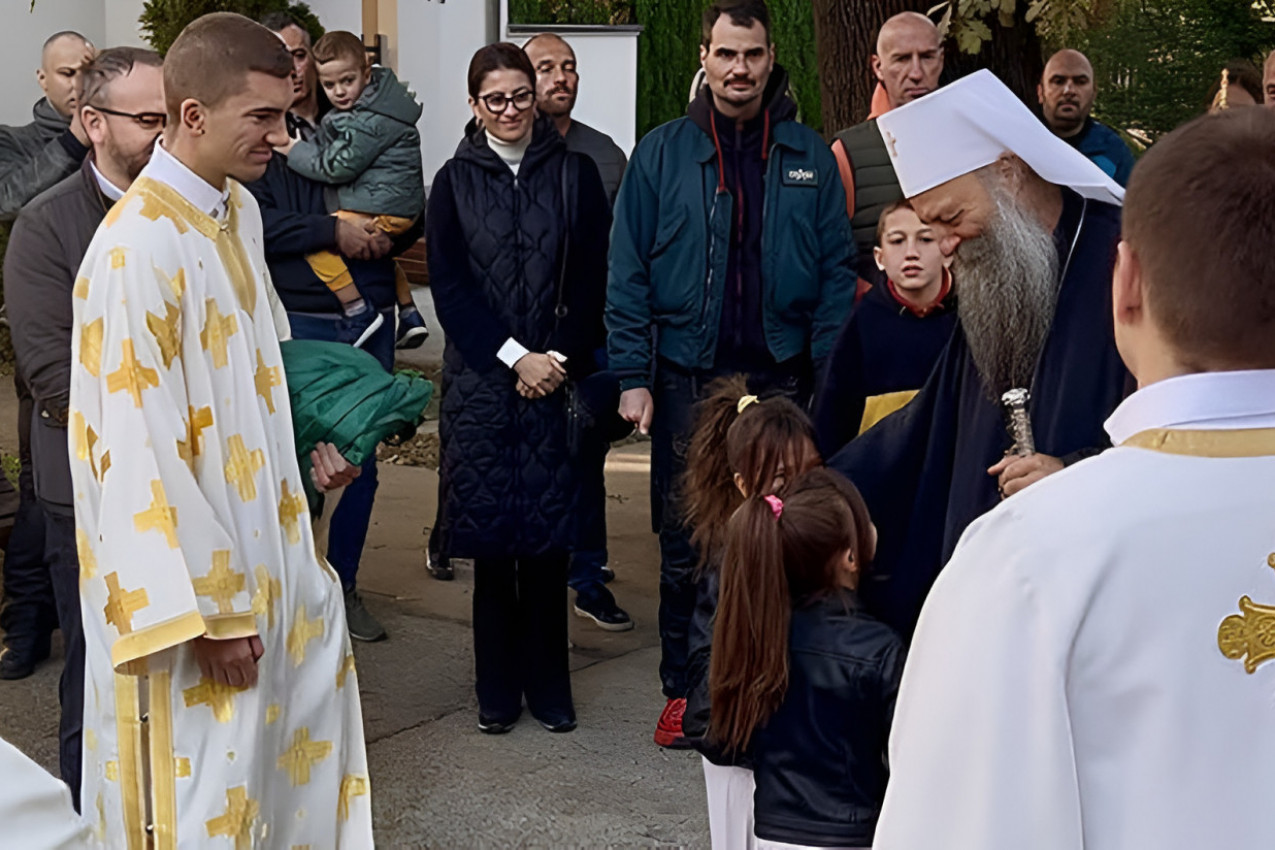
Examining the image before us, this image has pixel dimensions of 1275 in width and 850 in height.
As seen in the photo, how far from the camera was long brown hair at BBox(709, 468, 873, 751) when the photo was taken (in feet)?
11.1

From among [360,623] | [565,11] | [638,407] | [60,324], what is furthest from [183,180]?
[565,11]

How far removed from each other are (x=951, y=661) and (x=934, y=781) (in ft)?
0.39

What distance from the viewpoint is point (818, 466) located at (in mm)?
3764

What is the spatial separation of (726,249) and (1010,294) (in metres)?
2.13

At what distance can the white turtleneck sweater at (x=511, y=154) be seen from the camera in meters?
5.25

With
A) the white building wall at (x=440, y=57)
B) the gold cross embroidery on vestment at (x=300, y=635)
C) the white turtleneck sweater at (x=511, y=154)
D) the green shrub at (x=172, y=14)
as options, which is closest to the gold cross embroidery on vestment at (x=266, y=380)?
the gold cross embroidery on vestment at (x=300, y=635)

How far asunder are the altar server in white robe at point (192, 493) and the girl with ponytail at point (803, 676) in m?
0.94

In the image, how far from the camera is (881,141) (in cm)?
590

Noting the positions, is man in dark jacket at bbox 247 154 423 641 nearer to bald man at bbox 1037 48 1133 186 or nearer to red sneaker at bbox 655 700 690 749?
red sneaker at bbox 655 700 690 749

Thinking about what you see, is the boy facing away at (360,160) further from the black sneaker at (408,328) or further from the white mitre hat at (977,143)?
Result: the white mitre hat at (977,143)

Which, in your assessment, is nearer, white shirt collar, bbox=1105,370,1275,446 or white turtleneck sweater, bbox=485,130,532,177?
white shirt collar, bbox=1105,370,1275,446

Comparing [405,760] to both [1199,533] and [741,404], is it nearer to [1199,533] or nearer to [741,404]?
[741,404]

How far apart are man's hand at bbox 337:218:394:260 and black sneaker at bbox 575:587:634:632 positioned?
1.62 meters

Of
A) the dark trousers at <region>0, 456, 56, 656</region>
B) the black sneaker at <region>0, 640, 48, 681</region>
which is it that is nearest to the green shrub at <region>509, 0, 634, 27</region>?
the dark trousers at <region>0, 456, 56, 656</region>
